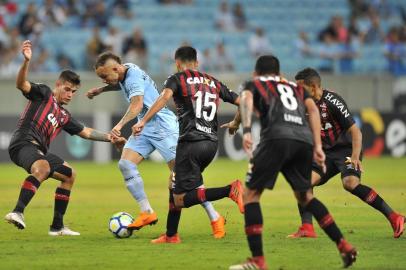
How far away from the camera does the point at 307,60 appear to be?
2977cm

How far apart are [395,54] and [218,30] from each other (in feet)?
18.3

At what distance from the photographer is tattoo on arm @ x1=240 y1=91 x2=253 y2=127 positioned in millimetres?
8484

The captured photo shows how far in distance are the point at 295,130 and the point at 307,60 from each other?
21.2 meters

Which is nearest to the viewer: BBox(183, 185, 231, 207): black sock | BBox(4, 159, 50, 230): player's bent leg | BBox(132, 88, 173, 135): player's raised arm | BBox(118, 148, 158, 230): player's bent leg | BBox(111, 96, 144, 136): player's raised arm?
BBox(132, 88, 173, 135): player's raised arm

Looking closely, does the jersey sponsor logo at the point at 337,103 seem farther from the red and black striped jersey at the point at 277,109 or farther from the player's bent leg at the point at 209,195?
the red and black striped jersey at the point at 277,109

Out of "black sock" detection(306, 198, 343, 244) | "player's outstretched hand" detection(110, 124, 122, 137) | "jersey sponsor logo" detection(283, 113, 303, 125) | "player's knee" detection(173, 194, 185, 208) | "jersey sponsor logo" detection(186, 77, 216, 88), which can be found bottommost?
"player's knee" detection(173, 194, 185, 208)

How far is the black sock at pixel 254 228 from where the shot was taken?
8.45 m

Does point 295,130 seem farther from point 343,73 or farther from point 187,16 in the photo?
point 187,16

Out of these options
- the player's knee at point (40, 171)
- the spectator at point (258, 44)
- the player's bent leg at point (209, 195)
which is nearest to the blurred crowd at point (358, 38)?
the spectator at point (258, 44)

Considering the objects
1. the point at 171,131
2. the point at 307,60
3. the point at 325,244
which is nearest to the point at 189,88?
the point at 171,131

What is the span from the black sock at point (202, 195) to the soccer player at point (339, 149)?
35.7 inches

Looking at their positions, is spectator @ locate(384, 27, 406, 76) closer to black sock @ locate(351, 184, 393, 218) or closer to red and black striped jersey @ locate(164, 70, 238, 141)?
black sock @ locate(351, 184, 393, 218)

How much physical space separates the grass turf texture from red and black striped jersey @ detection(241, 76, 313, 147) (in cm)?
124

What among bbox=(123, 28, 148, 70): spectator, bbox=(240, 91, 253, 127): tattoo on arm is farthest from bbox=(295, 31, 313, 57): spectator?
bbox=(240, 91, 253, 127): tattoo on arm
